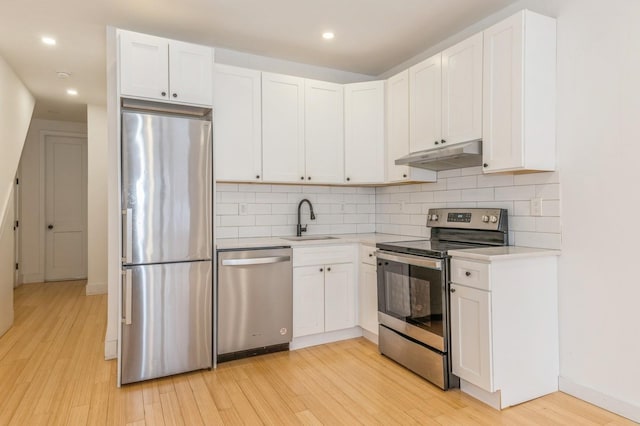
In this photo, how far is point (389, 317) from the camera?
294 cm

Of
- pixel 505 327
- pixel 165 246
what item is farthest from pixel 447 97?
pixel 165 246

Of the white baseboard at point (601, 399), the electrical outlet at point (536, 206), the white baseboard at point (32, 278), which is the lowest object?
the white baseboard at point (601, 399)

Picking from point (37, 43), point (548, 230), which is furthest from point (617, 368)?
point (37, 43)

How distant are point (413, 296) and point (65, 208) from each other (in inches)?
243

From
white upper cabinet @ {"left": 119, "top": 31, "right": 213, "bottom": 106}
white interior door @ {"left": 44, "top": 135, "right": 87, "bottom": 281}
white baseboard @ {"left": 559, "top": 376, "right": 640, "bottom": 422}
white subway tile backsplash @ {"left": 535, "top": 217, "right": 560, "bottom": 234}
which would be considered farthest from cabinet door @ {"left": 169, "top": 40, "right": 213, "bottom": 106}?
white interior door @ {"left": 44, "top": 135, "right": 87, "bottom": 281}

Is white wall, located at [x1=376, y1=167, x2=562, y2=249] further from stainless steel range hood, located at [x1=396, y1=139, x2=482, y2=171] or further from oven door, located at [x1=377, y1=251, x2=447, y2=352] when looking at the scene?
oven door, located at [x1=377, y1=251, x2=447, y2=352]

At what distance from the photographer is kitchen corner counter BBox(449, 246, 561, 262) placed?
86.1 inches

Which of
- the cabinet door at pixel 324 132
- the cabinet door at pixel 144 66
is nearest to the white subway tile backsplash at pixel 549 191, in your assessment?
the cabinet door at pixel 324 132

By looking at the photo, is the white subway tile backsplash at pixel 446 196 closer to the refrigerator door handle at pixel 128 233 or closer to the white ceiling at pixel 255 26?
the white ceiling at pixel 255 26

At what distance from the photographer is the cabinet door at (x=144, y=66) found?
8.55ft

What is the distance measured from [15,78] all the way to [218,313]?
3.54 m

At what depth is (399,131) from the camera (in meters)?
3.39

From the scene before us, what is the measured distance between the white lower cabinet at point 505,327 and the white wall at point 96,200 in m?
5.04

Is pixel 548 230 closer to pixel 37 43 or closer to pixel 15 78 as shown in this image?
pixel 37 43
